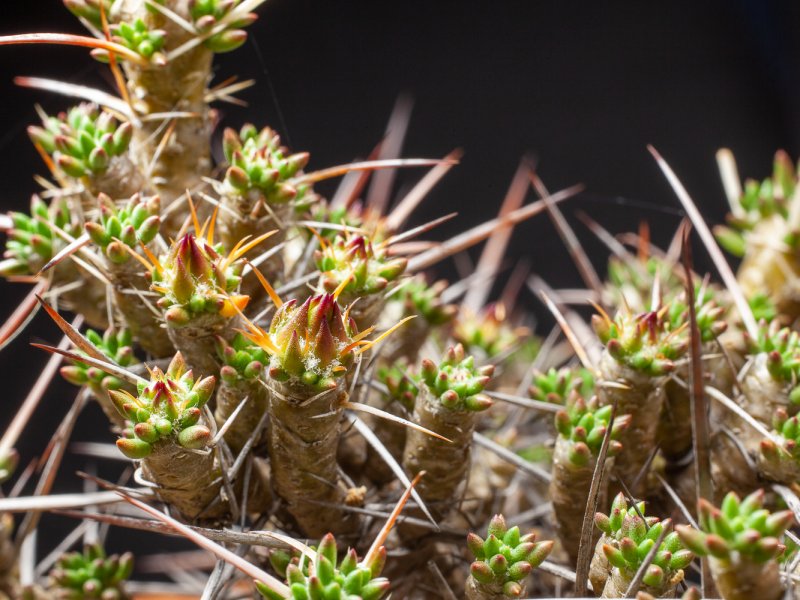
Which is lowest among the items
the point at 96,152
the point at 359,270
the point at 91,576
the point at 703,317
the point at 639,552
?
the point at 91,576

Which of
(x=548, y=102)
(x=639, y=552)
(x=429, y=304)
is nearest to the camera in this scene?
(x=639, y=552)

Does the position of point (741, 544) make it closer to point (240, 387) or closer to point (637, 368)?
point (637, 368)

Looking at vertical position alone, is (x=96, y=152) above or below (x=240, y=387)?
above

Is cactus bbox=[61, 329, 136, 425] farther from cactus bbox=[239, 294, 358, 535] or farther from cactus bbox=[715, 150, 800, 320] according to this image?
cactus bbox=[715, 150, 800, 320]

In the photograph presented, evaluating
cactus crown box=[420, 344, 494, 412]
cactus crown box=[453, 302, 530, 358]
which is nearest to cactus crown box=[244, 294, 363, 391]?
cactus crown box=[420, 344, 494, 412]

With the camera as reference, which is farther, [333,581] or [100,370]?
[100,370]

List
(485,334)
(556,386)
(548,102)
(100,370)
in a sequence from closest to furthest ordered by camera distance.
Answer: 1. (100,370)
2. (556,386)
3. (485,334)
4. (548,102)

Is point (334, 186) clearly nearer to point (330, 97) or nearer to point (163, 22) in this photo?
point (330, 97)

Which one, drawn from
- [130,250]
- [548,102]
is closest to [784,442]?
[130,250]
